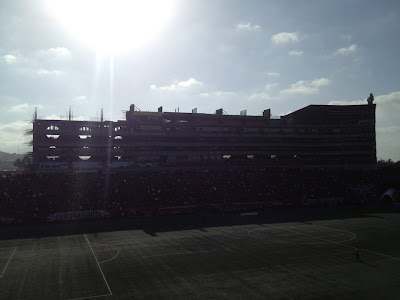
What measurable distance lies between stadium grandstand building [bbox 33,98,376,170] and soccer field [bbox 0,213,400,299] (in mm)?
37521

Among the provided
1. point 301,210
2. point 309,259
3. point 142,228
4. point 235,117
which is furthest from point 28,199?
point 235,117

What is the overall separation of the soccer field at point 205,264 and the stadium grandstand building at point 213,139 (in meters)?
37.5

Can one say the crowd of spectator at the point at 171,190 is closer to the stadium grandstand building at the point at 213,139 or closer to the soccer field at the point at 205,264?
the stadium grandstand building at the point at 213,139

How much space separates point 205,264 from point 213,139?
2347 inches

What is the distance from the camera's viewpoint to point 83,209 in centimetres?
5272

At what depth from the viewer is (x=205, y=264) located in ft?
92.7

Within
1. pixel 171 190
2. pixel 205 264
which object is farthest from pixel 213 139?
pixel 205 264

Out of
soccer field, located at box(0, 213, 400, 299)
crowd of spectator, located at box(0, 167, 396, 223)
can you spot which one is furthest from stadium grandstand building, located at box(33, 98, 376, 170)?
soccer field, located at box(0, 213, 400, 299)

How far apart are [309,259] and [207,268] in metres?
10.1

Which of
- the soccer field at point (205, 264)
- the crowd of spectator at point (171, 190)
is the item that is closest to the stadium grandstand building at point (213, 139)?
the crowd of spectator at point (171, 190)

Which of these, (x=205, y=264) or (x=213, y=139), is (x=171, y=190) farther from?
(x=205, y=264)

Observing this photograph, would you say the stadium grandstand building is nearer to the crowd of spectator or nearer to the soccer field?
the crowd of spectator

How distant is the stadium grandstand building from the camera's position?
75.2 metres

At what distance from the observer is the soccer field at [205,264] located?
2227 centimetres
